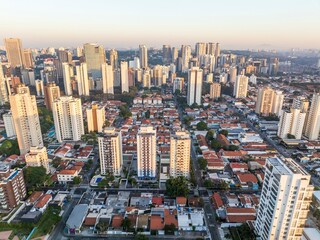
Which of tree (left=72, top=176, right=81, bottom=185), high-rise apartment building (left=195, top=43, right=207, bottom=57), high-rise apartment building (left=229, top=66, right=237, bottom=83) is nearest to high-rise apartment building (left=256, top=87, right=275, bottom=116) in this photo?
high-rise apartment building (left=229, top=66, right=237, bottom=83)

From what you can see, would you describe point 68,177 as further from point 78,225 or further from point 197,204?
point 197,204

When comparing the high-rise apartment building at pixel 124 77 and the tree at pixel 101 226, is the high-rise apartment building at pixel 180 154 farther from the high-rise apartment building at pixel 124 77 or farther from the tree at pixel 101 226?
the high-rise apartment building at pixel 124 77

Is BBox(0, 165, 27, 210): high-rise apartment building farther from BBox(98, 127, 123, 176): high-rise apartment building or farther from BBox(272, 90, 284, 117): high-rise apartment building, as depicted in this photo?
BBox(272, 90, 284, 117): high-rise apartment building

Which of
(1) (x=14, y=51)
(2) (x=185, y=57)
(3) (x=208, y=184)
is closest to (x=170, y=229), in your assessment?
(3) (x=208, y=184)

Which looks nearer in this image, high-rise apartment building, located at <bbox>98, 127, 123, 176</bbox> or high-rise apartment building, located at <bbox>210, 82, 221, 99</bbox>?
high-rise apartment building, located at <bbox>98, 127, 123, 176</bbox>

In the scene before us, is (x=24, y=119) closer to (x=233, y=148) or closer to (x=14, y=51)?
(x=233, y=148)

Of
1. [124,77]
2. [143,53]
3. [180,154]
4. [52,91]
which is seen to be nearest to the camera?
[180,154]
